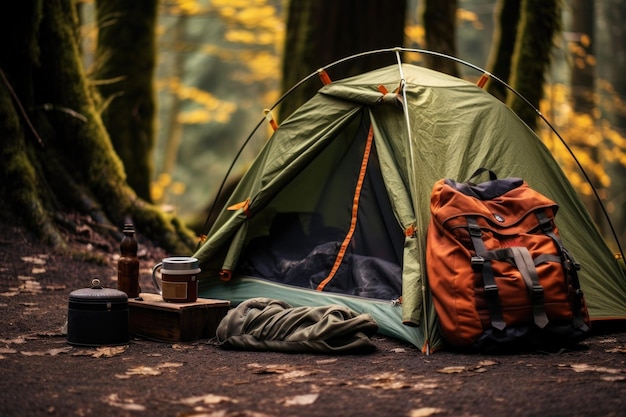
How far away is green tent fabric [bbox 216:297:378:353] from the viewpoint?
430 centimetres

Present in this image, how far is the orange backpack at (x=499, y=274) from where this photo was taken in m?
4.24

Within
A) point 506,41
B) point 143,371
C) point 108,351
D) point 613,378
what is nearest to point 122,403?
point 143,371

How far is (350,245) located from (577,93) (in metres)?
9.68

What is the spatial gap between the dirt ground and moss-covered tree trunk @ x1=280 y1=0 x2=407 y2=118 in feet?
12.8

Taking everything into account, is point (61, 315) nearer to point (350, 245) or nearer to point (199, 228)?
point (350, 245)

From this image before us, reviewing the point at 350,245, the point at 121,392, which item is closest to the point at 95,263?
the point at 350,245

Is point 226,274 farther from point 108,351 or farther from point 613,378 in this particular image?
point 613,378

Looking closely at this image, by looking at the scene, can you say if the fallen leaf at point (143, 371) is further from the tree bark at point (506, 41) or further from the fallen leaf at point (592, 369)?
the tree bark at point (506, 41)

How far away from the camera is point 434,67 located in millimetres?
9195

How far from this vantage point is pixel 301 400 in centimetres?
325

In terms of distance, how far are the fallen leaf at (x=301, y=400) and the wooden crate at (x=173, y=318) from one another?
Result: 4.50ft

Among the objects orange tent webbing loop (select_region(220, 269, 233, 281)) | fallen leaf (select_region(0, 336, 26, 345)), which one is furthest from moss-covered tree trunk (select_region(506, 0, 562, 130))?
fallen leaf (select_region(0, 336, 26, 345))

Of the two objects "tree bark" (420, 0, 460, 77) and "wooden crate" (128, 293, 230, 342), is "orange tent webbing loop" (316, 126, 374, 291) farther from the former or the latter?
"tree bark" (420, 0, 460, 77)

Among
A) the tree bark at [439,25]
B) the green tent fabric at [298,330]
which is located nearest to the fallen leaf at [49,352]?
the green tent fabric at [298,330]
